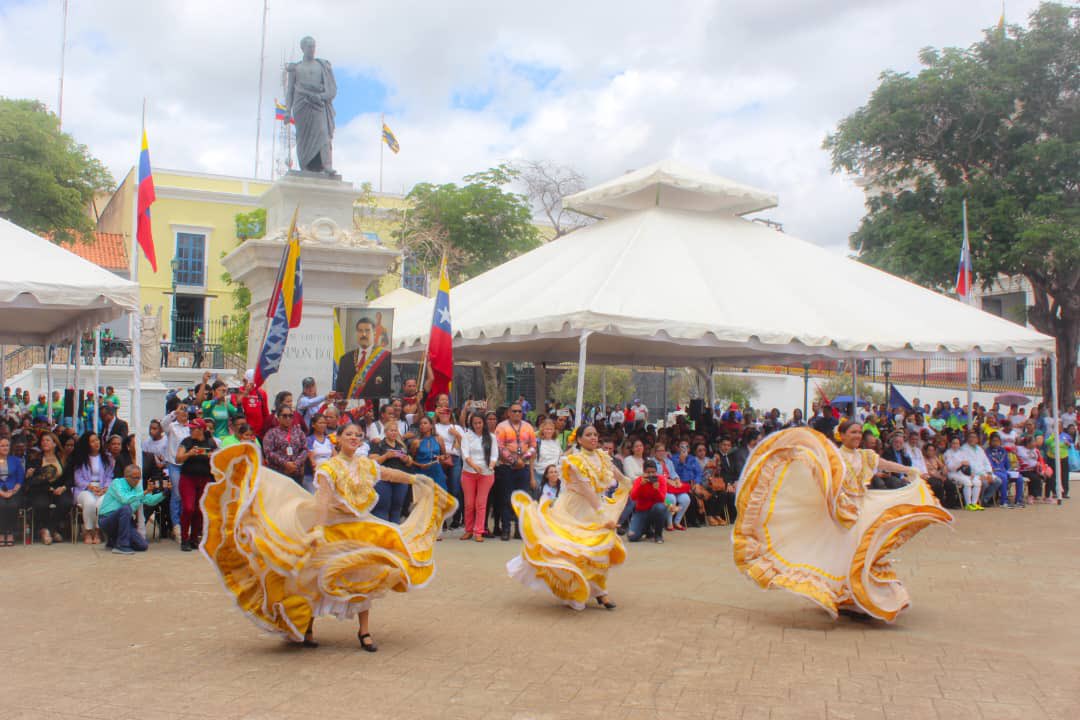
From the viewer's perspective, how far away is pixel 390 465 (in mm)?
10367

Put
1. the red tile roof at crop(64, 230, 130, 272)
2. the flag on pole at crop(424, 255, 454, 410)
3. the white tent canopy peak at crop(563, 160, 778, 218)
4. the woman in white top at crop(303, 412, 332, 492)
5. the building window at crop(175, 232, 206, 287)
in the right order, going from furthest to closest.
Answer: the building window at crop(175, 232, 206, 287)
the red tile roof at crop(64, 230, 130, 272)
the white tent canopy peak at crop(563, 160, 778, 218)
the flag on pole at crop(424, 255, 454, 410)
the woman in white top at crop(303, 412, 332, 492)

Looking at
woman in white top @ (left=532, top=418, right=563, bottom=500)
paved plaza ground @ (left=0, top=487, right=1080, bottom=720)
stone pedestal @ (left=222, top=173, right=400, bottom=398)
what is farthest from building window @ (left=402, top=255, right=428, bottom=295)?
paved plaza ground @ (left=0, top=487, right=1080, bottom=720)

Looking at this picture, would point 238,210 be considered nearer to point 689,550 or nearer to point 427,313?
point 427,313

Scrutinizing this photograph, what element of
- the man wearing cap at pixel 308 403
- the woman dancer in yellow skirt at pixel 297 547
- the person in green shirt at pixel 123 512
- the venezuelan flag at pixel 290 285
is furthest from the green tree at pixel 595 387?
the woman dancer in yellow skirt at pixel 297 547

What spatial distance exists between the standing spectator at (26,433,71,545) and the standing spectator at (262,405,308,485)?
221 cm

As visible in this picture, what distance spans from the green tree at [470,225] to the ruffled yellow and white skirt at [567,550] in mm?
23206

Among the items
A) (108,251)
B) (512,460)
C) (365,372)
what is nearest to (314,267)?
(365,372)

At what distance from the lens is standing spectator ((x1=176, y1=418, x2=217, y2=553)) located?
9.69m

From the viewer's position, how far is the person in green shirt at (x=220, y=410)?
34.8 ft

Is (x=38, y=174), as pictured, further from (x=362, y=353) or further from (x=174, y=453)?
(x=174, y=453)

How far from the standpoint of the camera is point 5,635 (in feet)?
20.9

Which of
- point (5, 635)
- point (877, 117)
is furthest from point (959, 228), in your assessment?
point (5, 635)

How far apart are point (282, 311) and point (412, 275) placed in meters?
24.3

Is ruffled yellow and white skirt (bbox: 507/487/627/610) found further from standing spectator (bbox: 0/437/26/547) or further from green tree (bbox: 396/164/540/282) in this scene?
green tree (bbox: 396/164/540/282)
